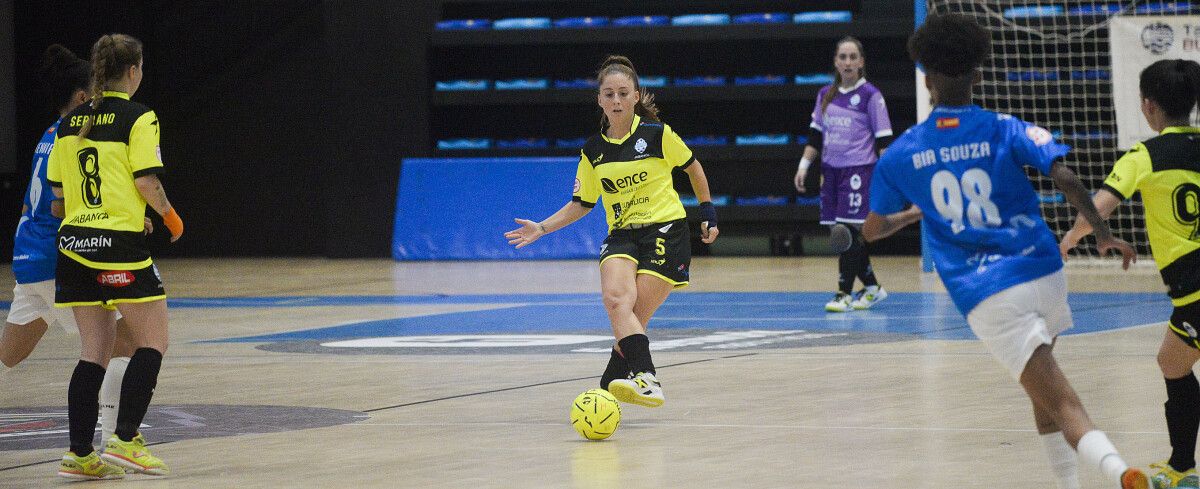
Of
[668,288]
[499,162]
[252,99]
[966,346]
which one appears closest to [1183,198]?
[668,288]

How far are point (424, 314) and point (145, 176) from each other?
7.55 metres

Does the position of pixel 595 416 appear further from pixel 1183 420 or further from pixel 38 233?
pixel 38 233

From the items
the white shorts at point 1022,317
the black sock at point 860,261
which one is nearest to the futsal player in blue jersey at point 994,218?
the white shorts at point 1022,317

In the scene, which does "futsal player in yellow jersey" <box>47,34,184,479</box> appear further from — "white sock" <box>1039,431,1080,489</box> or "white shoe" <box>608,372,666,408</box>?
"white sock" <box>1039,431,1080,489</box>

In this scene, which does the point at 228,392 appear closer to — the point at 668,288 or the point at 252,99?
the point at 668,288

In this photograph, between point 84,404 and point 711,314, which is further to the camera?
point 711,314

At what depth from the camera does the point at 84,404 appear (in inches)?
227

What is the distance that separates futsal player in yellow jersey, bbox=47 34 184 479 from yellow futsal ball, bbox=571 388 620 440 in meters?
1.67

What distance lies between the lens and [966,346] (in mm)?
9828

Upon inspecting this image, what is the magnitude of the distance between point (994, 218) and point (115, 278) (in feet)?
10.4

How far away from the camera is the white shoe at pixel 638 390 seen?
6668 millimetres

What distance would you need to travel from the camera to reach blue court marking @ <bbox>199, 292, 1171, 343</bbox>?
11430 mm

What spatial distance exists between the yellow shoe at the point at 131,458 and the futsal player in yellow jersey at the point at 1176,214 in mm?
3301

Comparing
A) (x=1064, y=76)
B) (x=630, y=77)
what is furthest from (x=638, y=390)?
(x=1064, y=76)
